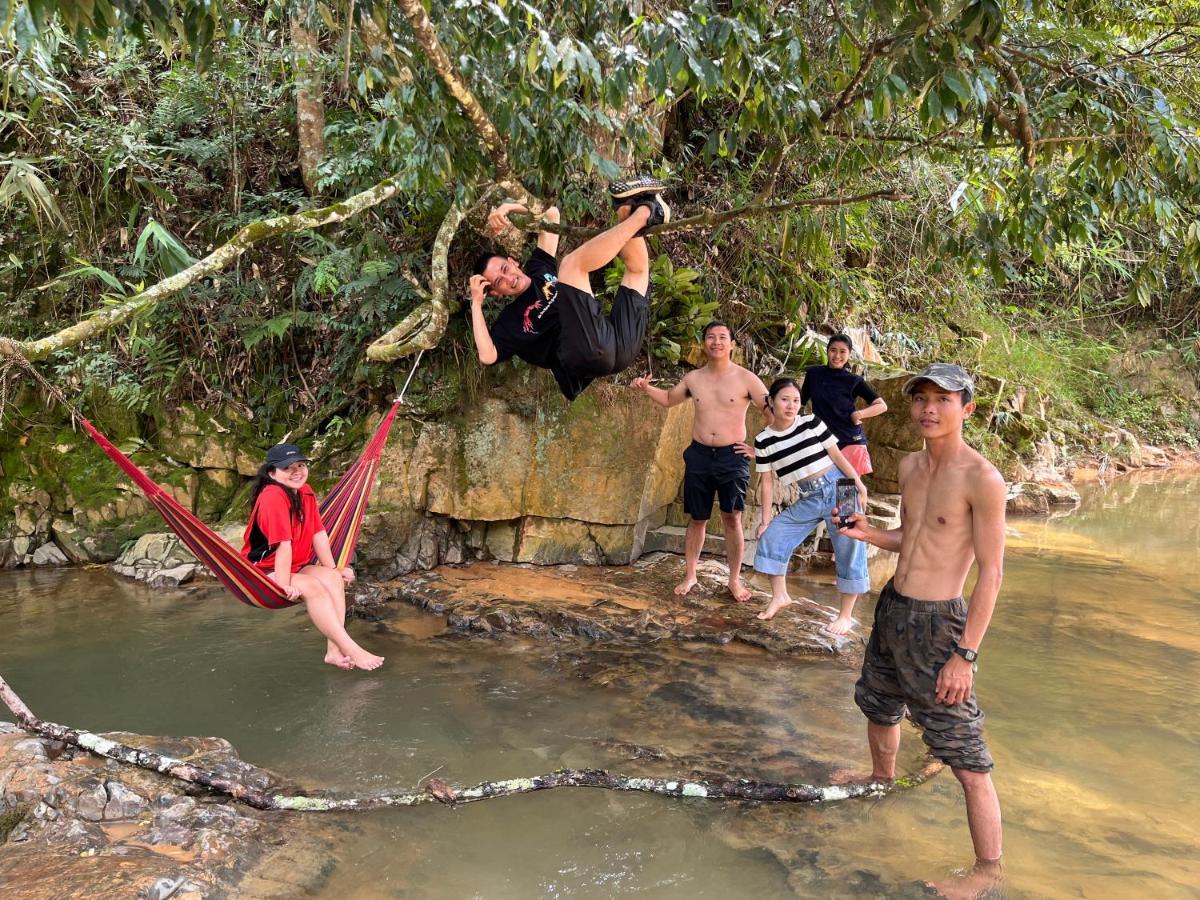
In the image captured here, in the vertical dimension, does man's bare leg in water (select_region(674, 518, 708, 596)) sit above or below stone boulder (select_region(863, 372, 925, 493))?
below

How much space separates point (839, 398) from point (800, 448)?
1.56 feet

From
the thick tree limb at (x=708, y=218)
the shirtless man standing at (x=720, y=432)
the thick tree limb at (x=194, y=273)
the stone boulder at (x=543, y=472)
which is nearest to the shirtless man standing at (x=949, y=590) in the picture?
the thick tree limb at (x=708, y=218)

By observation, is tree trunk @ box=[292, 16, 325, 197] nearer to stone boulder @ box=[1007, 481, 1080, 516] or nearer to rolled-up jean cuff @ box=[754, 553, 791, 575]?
rolled-up jean cuff @ box=[754, 553, 791, 575]

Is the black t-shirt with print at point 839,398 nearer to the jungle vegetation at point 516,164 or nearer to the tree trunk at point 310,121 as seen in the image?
the jungle vegetation at point 516,164

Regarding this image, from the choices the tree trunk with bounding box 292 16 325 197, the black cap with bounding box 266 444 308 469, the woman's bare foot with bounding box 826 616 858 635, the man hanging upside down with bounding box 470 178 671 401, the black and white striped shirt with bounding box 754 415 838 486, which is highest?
the tree trunk with bounding box 292 16 325 197

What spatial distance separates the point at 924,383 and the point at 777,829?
128 centimetres

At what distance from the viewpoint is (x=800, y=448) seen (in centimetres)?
374

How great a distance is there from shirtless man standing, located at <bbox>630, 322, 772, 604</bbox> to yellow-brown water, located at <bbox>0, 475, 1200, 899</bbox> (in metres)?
0.74

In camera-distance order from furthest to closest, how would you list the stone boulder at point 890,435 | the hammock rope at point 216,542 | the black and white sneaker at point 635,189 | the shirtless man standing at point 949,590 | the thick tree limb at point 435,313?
the stone boulder at point 890,435
the thick tree limb at point 435,313
the hammock rope at point 216,542
the black and white sneaker at point 635,189
the shirtless man standing at point 949,590

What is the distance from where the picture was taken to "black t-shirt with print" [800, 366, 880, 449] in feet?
13.3

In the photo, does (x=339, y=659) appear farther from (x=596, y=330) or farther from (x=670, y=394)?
(x=670, y=394)

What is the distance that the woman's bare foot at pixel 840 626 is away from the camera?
3.69m

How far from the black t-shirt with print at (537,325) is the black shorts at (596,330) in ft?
0.91

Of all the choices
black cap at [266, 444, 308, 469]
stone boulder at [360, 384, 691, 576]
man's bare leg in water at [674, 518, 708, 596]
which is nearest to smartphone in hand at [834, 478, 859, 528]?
man's bare leg in water at [674, 518, 708, 596]
